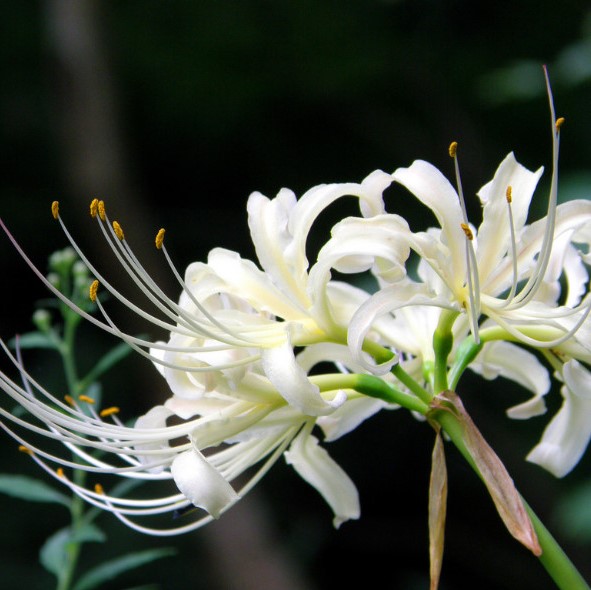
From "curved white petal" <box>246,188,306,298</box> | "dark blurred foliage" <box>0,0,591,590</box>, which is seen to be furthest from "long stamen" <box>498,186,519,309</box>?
"dark blurred foliage" <box>0,0,591,590</box>

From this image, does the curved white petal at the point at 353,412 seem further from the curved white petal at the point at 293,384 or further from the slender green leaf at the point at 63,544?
the slender green leaf at the point at 63,544

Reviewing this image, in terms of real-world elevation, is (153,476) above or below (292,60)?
below

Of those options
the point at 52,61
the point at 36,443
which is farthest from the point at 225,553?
the point at 52,61

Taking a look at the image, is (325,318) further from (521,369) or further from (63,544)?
(63,544)

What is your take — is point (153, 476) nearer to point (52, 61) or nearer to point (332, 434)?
point (332, 434)

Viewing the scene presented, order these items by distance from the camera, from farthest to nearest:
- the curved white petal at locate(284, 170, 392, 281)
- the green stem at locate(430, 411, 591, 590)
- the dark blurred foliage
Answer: the dark blurred foliage < the curved white petal at locate(284, 170, 392, 281) < the green stem at locate(430, 411, 591, 590)

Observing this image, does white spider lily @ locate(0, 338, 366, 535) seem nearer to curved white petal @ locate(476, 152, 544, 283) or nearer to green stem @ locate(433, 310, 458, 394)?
green stem @ locate(433, 310, 458, 394)
